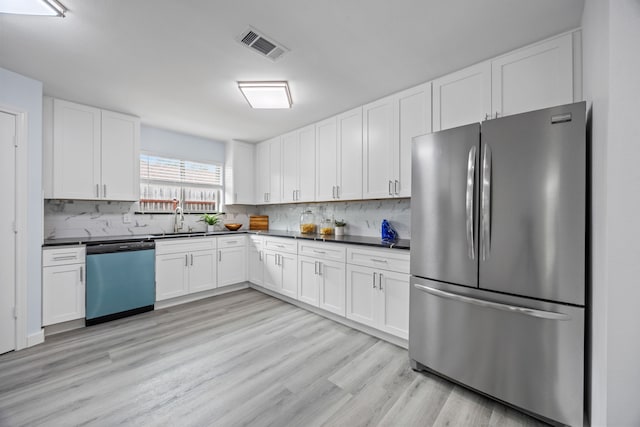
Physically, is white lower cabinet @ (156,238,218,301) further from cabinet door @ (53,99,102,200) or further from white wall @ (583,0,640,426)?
white wall @ (583,0,640,426)

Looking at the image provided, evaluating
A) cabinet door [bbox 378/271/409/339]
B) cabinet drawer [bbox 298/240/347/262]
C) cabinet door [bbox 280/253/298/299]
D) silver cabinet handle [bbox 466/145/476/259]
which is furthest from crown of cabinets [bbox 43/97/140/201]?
silver cabinet handle [bbox 466/145/476/259]

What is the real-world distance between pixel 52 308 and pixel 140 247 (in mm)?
937

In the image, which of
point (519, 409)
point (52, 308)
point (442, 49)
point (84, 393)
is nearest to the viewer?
point (519, 409)

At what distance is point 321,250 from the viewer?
3111 millimetres

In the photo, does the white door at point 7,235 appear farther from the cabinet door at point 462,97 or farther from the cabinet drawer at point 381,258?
the cabinet door at point 462,97

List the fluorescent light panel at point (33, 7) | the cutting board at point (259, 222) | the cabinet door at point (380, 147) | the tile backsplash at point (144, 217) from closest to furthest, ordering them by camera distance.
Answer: the fluorescent light panel at point (33, 7)
the cabinet door at point (380, 147)
the tile backsplash at point (144, 217)
the cutting board at point (259, 222)

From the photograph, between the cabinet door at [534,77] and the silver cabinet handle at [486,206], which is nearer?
the silver cabinet handle at [486,206]

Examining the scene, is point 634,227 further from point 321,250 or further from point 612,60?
point 321,250

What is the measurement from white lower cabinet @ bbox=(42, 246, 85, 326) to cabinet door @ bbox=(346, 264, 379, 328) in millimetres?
2916

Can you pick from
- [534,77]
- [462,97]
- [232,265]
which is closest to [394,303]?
[462,97]

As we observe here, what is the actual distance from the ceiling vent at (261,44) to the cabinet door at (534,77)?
1.75m

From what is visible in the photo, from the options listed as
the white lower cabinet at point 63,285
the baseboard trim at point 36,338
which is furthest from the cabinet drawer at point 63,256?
the baseboard trim at point 36,338

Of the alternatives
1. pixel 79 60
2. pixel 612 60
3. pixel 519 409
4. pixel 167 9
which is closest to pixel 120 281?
pixel 79 60

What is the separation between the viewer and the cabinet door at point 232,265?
398cm
